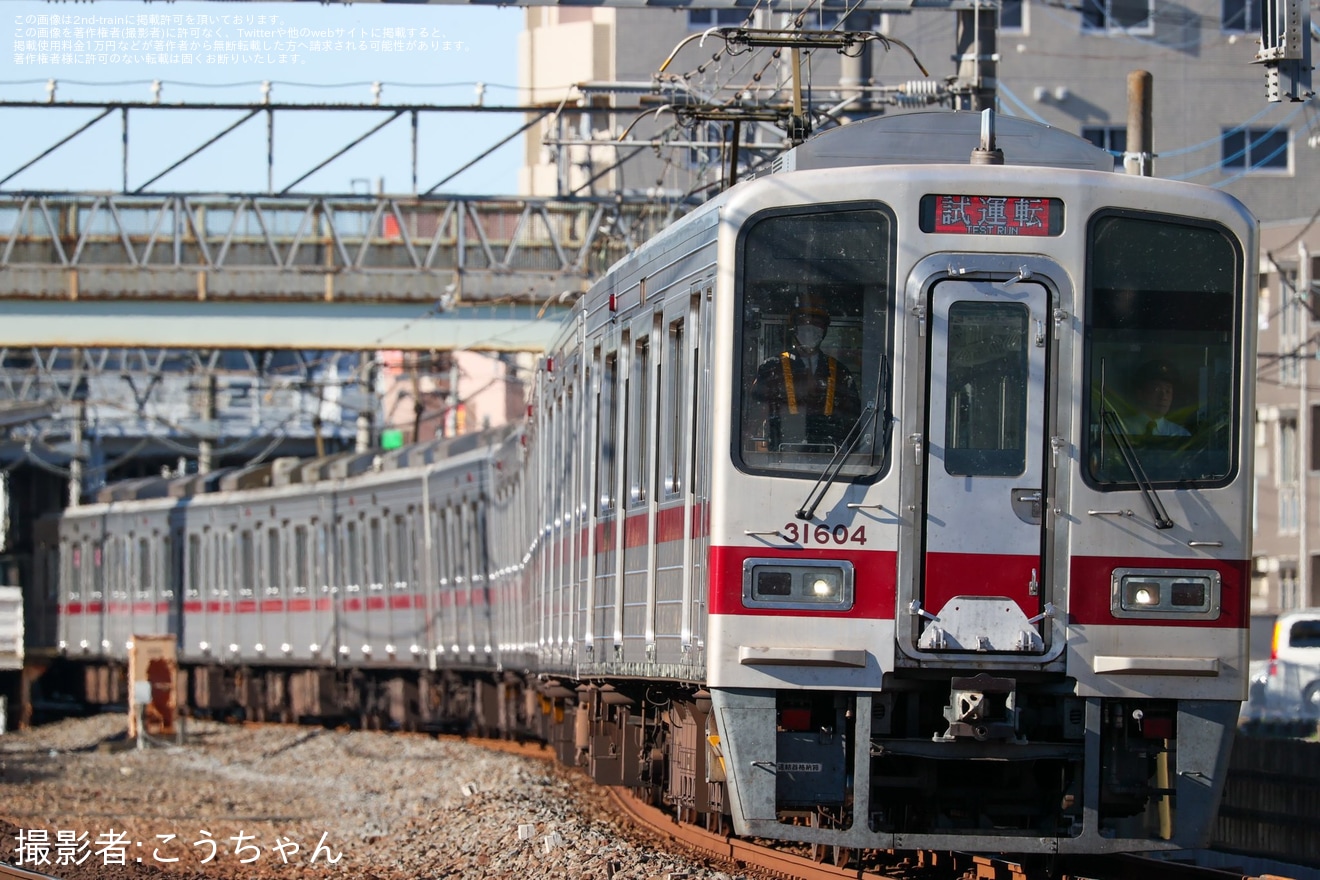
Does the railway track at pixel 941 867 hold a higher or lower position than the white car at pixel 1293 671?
higher

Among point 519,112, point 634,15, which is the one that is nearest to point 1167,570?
point 519,112

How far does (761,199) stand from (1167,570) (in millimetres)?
2049

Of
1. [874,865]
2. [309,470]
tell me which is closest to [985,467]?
[874,865]

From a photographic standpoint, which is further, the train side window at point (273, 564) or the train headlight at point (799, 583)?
the train side window at point (273, 564)

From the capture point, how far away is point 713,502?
7.50m

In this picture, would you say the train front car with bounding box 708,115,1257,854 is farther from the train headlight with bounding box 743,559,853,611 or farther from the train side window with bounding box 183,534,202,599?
the train side window with bounding box 183,534,202,599

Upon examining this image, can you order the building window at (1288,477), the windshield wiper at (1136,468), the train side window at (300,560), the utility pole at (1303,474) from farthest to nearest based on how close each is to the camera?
the building window at (1288,477) → the utility pole at (1303,474) → the train side window at (300,560) → the windshield wiper at (1136,468)

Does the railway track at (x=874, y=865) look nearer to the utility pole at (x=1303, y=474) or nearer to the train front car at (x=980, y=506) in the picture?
the train front car at (x=980, y=506)

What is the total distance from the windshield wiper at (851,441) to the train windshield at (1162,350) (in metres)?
0.76

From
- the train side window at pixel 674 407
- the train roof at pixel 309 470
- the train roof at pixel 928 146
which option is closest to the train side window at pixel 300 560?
the train roof at pixel 309 470

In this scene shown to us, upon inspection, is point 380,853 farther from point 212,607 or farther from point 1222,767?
point 212,607

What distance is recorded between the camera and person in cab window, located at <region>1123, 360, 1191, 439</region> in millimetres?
7617

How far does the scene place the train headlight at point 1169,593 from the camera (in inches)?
296

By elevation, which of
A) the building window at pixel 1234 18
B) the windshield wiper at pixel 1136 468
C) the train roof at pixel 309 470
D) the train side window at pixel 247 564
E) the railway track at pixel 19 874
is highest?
the building window at pixel 1234 18
